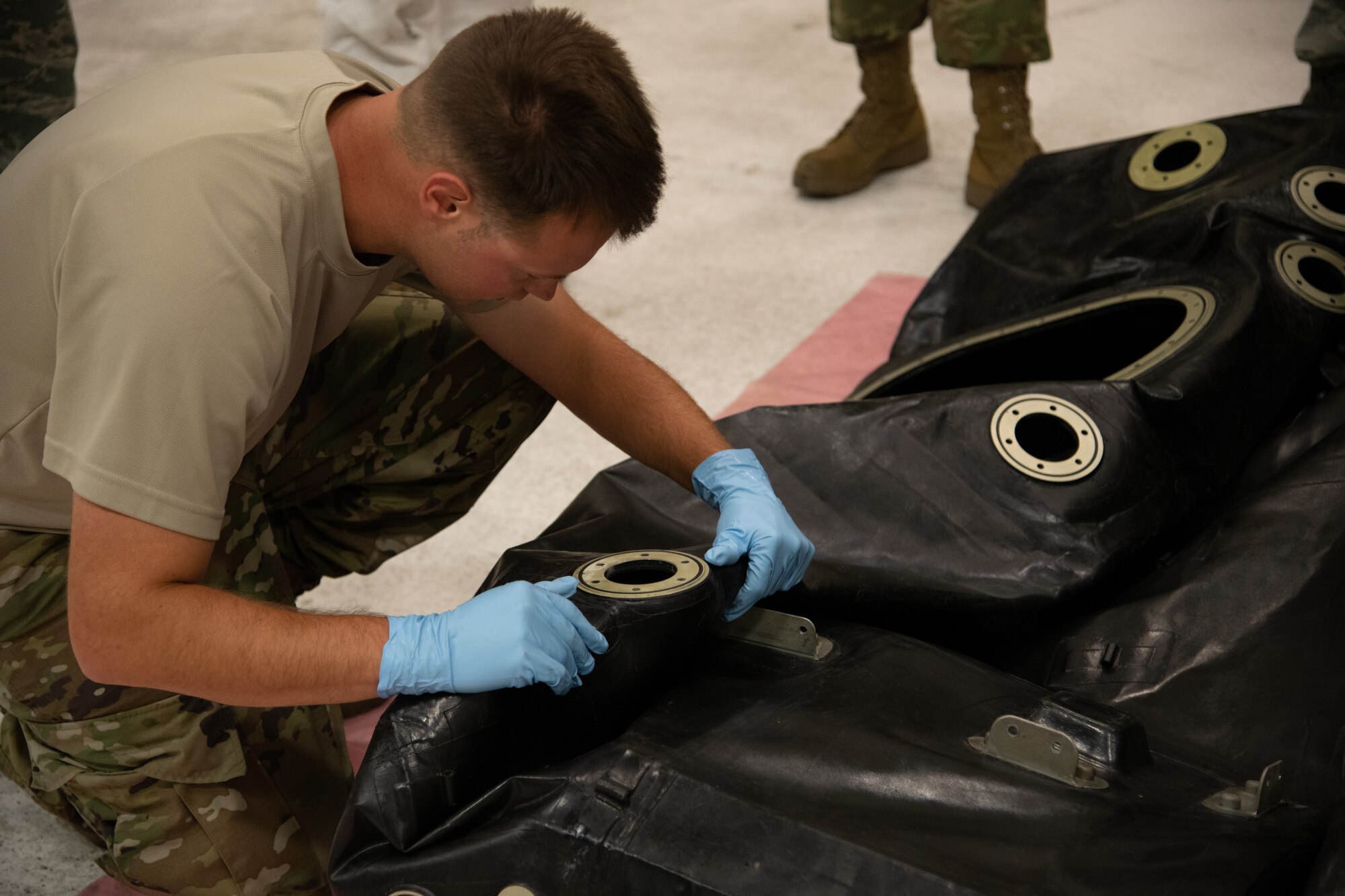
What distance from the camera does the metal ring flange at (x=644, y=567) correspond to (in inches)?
42.3

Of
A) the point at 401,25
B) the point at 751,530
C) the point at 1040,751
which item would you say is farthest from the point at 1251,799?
the point at 401,25

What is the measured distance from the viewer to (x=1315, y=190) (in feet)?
5.45

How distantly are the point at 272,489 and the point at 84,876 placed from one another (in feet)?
1.58

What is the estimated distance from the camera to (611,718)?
3.50ft

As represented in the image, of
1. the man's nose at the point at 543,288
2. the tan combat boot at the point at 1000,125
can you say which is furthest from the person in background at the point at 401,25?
the man's nose at the point at 543,288

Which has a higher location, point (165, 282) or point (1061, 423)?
point (165, 282)

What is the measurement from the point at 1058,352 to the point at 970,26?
56.2 inches

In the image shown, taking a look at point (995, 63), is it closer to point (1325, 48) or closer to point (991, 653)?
point (1325, 48)

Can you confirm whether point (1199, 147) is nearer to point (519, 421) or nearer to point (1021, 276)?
point (1021, 276)

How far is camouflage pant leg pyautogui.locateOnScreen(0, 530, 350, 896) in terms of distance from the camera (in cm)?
120

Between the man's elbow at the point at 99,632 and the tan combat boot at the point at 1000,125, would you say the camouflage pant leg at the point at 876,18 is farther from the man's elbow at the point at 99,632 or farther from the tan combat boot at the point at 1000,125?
the man's elbow at the point at 99,632

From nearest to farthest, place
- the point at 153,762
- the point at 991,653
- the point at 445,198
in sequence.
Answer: the point at 445,198
the point at 153,762
the point at 991,653

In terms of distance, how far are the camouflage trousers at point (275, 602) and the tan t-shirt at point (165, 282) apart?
0.47 feet

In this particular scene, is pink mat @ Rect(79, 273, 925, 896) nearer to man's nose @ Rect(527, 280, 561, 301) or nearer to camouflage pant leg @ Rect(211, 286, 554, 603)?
camouflage pant leg @ Rect(211, 286, 554, 603)
